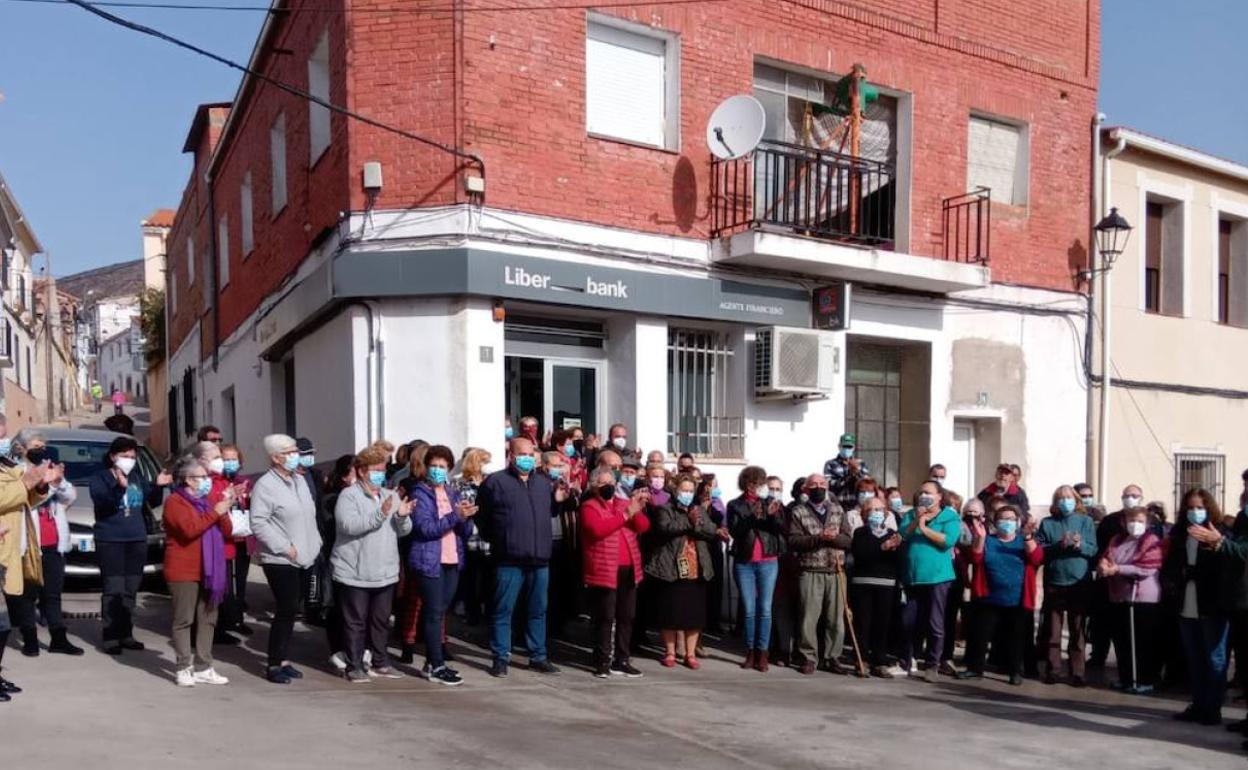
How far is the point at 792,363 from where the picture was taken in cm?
1303

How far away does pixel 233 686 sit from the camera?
7.94m

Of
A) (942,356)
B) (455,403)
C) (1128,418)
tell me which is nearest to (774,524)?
(455,403)

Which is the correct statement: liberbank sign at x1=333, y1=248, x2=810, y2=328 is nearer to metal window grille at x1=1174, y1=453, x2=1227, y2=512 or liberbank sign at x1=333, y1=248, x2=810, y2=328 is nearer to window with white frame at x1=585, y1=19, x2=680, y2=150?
window with white frame at x1=585, y1=19, x2=680, y2=150

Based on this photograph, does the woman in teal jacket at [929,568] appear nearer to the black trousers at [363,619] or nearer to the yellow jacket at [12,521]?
the black trousers at [363,619]

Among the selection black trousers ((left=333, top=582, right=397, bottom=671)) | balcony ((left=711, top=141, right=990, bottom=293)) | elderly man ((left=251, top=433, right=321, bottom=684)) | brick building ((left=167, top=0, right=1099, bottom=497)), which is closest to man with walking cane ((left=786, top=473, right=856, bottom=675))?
brick building ((left=167, top=0, right=1099, bottom=497))

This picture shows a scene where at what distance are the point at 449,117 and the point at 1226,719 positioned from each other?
8646mm

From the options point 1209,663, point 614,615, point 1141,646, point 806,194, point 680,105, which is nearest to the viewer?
point 1209,663

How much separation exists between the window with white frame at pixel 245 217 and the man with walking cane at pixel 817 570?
1126cm

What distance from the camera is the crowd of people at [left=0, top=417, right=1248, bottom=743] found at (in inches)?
320

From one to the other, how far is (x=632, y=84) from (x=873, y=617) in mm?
6185

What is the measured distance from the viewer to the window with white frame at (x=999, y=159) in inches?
609

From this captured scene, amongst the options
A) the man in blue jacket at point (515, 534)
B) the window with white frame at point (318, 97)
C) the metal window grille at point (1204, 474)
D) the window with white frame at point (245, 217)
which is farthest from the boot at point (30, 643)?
the metal window grille at point (1204, 474)

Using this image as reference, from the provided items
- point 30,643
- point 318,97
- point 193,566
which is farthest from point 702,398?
point 30,643

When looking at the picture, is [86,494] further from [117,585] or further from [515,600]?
[515,600]
